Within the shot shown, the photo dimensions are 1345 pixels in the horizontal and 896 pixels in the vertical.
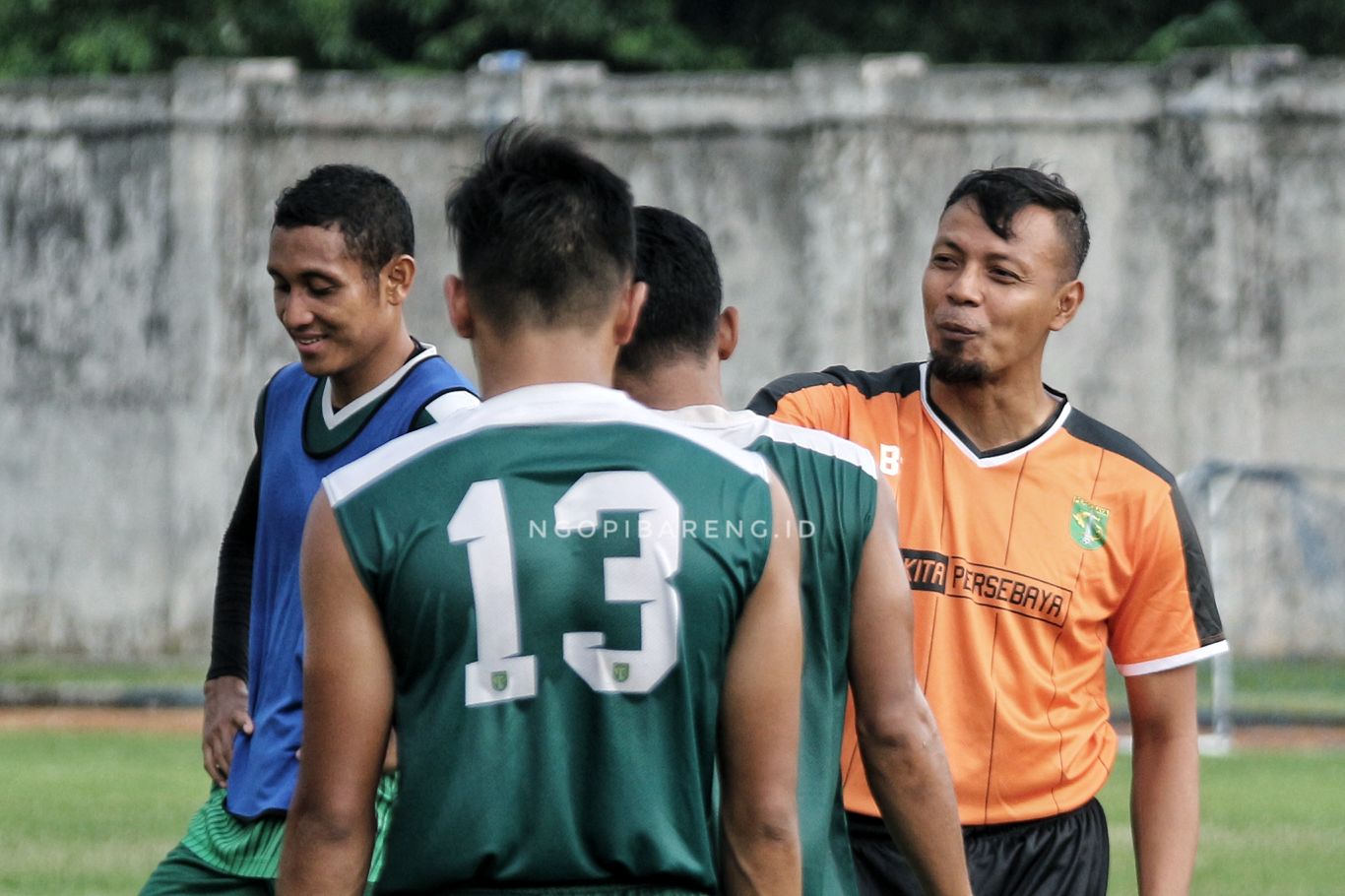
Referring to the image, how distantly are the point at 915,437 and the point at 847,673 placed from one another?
1074 mm

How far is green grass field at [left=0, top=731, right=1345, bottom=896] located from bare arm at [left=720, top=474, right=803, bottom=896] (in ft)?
18.0

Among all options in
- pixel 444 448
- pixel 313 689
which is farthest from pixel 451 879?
pixel 444 448

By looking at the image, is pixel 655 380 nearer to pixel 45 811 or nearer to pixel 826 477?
pixel 826 477

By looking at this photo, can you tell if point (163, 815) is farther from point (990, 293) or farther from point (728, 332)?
point (728, 332)

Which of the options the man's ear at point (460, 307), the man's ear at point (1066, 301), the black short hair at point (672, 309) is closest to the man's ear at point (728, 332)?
the black short hair at point (672, 309)

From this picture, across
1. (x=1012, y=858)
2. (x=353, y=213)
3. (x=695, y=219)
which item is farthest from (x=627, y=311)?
(x=695, y=219)

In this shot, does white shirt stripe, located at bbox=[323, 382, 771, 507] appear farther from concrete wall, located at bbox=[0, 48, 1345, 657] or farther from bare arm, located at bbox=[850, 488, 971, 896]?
concrete wall, located at bbox=[0, 48, 1345, 657]

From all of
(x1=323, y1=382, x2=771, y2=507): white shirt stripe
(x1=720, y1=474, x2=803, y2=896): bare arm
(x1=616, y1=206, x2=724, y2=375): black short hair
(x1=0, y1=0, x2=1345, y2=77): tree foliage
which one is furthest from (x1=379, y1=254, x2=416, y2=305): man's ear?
(x1=0, y1=0, x2=1345, y2=77): tree foliage

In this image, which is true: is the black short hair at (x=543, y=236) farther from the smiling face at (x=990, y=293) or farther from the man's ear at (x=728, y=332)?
the smiling face at (x=990, y=293)

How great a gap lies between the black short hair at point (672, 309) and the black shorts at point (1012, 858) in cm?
118

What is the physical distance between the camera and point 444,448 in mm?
2893

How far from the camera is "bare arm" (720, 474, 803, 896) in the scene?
296 centimetres

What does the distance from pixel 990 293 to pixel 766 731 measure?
5.56ft

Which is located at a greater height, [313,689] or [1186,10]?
[1186,10]
